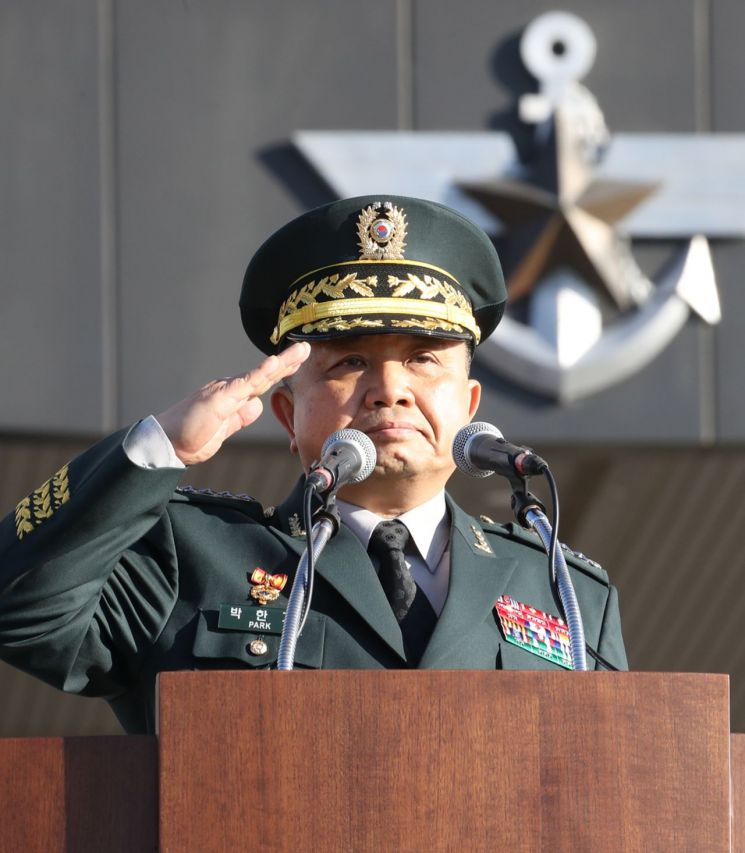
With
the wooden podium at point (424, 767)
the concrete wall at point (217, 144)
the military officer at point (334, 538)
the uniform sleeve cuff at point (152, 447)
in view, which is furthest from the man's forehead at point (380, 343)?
the concrete wall at point (217, 144)

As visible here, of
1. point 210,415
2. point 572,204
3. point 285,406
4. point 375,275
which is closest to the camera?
point 210,415

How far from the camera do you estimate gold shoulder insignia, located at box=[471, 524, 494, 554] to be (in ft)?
8.99

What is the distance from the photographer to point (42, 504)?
7.41 feet

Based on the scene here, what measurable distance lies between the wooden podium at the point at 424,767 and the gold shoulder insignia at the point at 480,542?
848 millimetres

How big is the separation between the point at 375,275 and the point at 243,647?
0.69m

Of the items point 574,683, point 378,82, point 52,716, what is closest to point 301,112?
point 378,82

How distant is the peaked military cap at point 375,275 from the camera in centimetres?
276

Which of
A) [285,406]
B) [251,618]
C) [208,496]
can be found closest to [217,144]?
[285,406]

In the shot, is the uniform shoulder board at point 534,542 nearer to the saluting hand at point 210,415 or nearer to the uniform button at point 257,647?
the uniform button at point 257,647

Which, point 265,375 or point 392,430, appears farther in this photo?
point 392,430

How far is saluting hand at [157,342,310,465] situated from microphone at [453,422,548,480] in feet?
1.07

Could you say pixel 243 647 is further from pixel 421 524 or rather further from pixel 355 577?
pixel 421 524

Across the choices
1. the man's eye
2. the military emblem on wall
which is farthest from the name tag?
the military emblem on wall

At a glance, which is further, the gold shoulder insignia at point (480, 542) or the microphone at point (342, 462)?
the gold shoulder insignia at point (480, 542)
